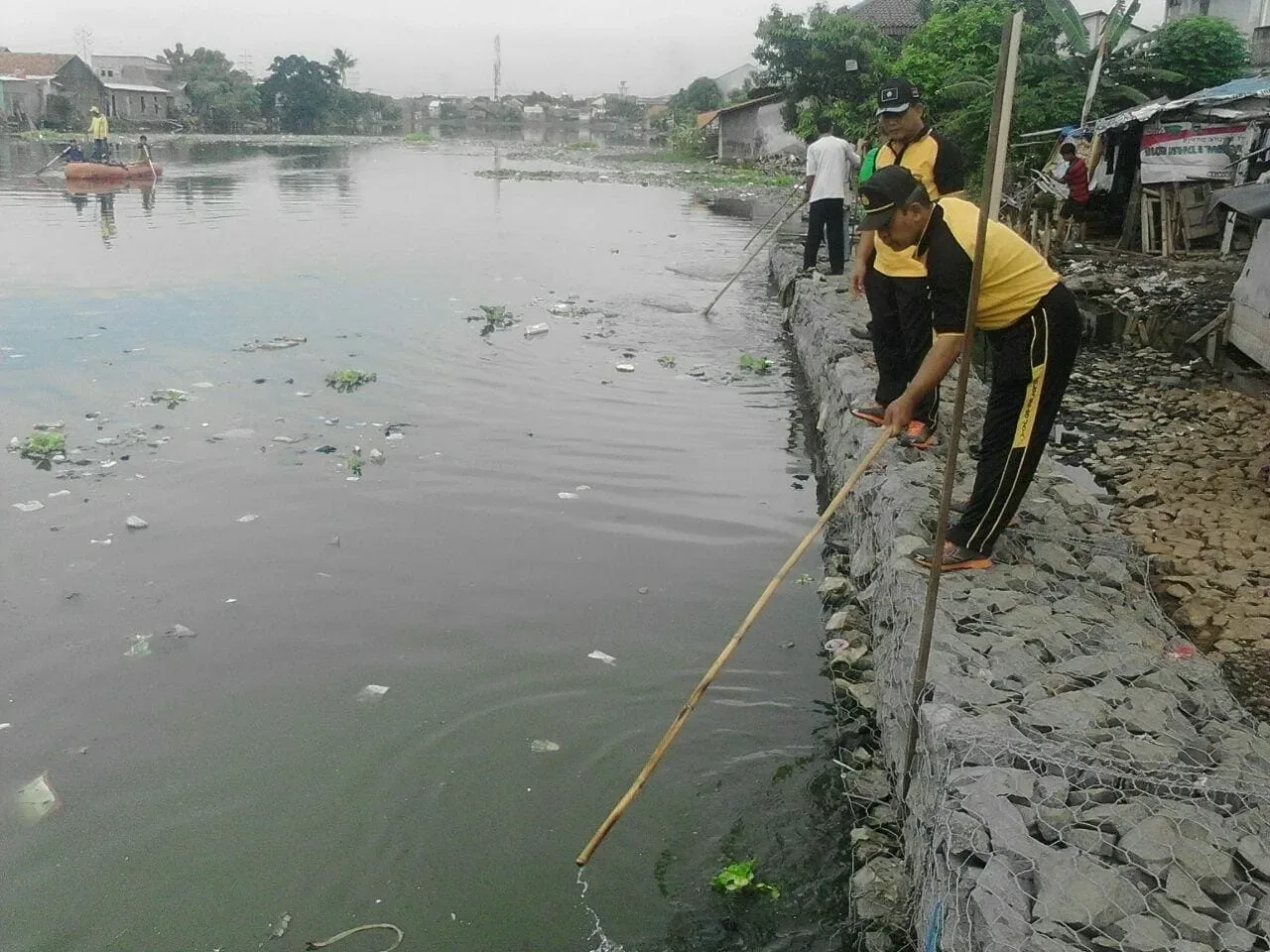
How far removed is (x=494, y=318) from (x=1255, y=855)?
932cm

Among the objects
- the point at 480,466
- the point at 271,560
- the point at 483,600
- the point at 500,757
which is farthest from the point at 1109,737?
the point at 480,466

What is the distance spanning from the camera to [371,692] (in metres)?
4.25

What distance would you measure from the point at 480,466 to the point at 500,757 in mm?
3148

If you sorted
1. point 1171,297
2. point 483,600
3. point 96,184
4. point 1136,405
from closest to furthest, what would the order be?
point 483,600 → point 1136,405 → point 1171,297 → point 96,184

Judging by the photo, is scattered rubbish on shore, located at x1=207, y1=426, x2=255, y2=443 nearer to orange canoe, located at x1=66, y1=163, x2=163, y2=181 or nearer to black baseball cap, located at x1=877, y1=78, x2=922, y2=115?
black baseball cap, located at x1=877, y1=78, x2=922, y2=115

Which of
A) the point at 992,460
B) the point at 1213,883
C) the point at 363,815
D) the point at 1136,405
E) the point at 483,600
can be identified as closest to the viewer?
the point at 1213,883

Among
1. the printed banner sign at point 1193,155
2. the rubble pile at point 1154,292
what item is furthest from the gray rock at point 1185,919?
the printed banner sign at point 1193,155

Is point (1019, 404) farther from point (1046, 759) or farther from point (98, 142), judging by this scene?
point (98, 142)

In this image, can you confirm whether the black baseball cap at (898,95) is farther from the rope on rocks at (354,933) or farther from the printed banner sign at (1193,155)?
the printed banner sign at (1193,155)

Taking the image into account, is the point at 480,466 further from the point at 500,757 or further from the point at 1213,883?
the point at 1213,883

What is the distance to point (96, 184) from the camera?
82.8ft

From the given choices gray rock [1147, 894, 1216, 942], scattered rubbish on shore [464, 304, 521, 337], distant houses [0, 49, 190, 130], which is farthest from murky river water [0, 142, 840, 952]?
distant houses [0, 49, 190, 130]

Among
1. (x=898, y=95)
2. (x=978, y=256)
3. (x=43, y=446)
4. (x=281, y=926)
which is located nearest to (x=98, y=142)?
(x=43, y=446)

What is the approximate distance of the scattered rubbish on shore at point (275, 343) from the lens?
948 centimetres
